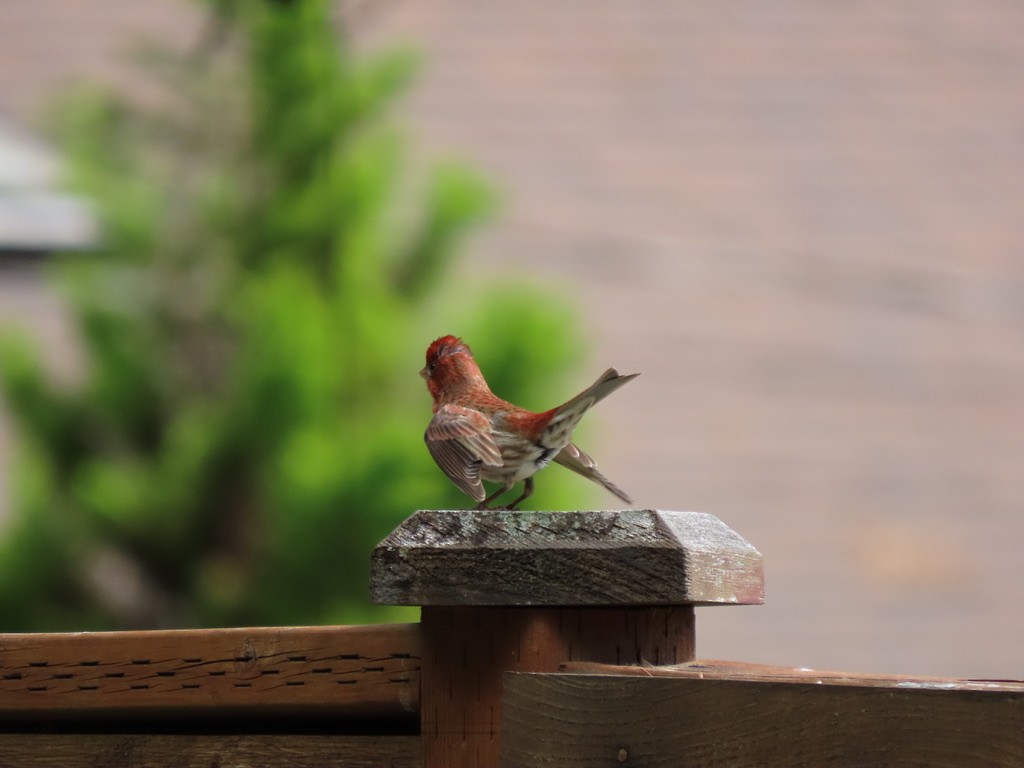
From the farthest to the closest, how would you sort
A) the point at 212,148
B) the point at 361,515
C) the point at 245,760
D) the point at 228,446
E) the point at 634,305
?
the point at 634,305, the point at 212,148, the point at 228,446, the point at 361,515, the point at 245,760

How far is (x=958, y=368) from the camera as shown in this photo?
8.51 metres

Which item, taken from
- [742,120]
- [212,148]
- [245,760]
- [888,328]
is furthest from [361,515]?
[742,120]

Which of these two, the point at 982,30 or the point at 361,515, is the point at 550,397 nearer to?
the point at 361,515

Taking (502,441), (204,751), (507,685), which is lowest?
(204,751)

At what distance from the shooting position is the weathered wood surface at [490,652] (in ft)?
4.16

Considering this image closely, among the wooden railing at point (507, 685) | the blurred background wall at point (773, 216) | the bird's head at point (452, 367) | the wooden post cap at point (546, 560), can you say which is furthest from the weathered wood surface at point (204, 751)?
the blurred background wall at point (773, 216)

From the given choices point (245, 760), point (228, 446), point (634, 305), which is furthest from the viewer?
point (634, 305)

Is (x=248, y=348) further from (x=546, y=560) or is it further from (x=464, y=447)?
(x=546, y=560)

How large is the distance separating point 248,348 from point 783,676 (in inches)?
120

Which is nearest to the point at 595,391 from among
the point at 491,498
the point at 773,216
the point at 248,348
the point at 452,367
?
the point at 491,498

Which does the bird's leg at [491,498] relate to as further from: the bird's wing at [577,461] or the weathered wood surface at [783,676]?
the weathered wood surface at [783,676]

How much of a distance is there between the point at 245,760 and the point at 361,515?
7.79 ft

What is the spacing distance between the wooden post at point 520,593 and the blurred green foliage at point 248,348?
96.4 inches

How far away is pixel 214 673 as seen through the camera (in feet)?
4.49
